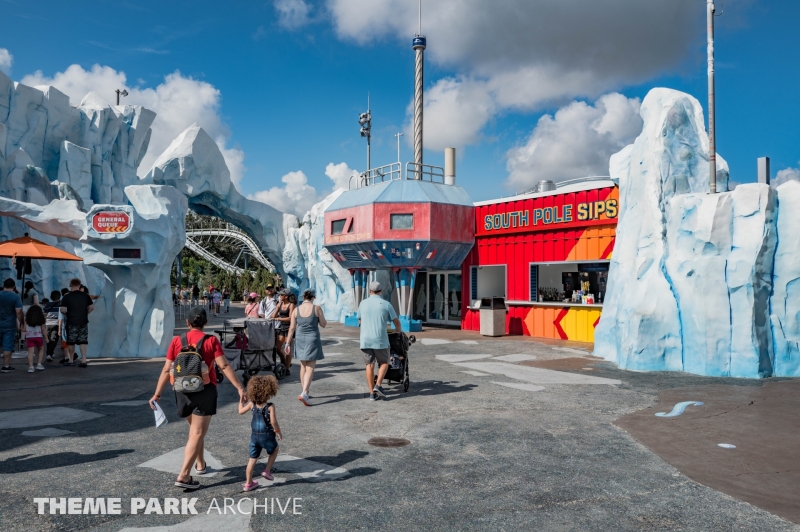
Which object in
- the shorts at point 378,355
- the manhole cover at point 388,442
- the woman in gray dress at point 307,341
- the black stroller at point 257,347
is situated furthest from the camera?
the black stroller at point 257,347

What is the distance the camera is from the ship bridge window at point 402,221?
20.8m

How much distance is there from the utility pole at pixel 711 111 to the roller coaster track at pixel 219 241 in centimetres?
4289

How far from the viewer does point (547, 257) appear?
62.0ft

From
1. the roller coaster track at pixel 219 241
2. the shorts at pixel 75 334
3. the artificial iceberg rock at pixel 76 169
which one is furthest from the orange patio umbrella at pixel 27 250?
the roller coaster track at pixel 219 241

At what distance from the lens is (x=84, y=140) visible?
1268 inches

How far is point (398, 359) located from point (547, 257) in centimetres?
1079

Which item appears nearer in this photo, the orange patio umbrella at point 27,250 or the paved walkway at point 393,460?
the paved walkway at point 393,460

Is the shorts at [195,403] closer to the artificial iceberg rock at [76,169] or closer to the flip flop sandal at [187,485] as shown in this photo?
the flip flop sandal at [187,485]

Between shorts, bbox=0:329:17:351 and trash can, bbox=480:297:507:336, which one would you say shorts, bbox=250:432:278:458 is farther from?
trash can, bbox=480:297:507:336

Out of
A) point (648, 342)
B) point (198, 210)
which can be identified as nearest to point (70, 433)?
point (648, 342)

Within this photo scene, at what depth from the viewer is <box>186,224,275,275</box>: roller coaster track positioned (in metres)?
53.2

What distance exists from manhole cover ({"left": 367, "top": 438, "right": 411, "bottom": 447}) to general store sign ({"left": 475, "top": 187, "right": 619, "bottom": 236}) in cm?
1234

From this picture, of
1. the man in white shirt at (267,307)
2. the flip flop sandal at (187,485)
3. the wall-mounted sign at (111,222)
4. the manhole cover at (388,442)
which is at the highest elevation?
the wall-mounted sign at (111,222)

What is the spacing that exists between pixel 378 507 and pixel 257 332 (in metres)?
5.99
